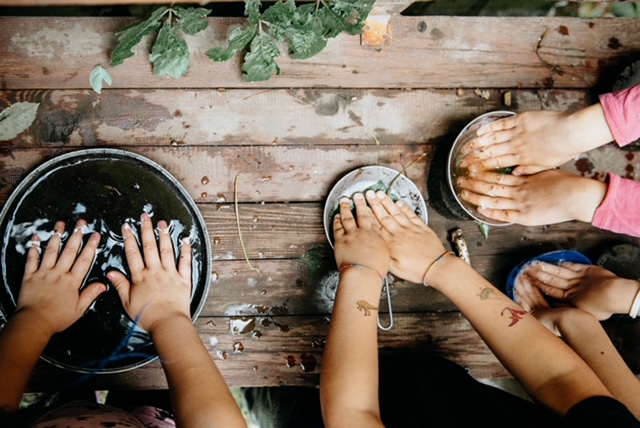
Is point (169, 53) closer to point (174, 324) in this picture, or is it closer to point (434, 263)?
point (174, 324)

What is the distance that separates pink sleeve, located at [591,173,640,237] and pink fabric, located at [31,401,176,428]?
1.53m

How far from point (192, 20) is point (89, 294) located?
924mm

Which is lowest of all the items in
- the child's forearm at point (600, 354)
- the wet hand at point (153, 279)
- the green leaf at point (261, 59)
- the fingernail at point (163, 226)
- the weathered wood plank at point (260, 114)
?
the child's forearm at point (600, 354)

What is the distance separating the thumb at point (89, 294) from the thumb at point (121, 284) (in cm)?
4

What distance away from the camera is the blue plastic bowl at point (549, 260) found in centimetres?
178

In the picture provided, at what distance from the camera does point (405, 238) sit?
167 centimetres

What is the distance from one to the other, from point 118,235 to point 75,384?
519mm

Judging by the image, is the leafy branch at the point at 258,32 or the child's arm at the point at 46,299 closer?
the child's arm at the point at 46,299

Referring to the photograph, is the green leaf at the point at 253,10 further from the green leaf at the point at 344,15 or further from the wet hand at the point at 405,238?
the wet hand at the point at 405,238

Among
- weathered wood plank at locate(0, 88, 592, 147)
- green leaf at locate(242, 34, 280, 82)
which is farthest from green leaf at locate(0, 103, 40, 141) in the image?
green leaf at locate(242, 34, 280, 82)

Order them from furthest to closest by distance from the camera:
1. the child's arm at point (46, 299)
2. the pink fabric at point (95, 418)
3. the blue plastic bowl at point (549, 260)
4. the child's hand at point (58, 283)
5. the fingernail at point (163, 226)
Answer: the blue plastic bowl at point (549, 260) → the fingernail at point (163, 226) → the child's hand at point (58, 283) → the child's arm at point (46, 299) → the pink fabric at point (95, 418)

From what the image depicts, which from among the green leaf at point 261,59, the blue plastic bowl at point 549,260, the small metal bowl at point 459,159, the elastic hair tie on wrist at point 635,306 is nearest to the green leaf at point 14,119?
the green leaf at point 261,59

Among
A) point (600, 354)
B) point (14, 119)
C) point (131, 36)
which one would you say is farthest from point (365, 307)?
point (14, 119)

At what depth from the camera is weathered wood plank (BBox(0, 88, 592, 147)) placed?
1.69m
